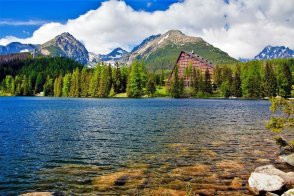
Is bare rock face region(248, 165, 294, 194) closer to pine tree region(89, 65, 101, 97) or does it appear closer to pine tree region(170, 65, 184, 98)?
pine tree region(89, 65, 101, 97)

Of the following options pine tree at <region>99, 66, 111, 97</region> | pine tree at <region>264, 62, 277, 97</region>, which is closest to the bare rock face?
pine tree at <region>264, 62, 277, 97</region>

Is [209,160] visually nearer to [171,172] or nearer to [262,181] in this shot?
[171,172]

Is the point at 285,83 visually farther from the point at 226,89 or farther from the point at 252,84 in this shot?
the point at 226,89

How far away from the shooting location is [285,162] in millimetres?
27641

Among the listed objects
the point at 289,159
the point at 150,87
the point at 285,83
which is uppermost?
the point at 285,83

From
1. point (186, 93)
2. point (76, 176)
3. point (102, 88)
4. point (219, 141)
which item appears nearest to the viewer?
point (76, 176)

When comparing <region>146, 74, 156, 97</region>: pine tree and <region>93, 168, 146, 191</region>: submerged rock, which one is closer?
<region>93, 168, 146, 191</region>: submerged rock

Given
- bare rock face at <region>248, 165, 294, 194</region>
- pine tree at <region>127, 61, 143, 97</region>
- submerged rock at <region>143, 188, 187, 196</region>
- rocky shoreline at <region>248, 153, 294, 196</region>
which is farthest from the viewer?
pine tree at <region>127, 61, 143, 97</region>

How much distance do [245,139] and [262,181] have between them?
21.1 metres

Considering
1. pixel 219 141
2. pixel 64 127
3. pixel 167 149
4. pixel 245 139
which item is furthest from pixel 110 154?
pixel 64 127

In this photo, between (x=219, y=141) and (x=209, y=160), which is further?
(x=219, y=141)

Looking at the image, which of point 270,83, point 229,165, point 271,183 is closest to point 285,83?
point 270,83

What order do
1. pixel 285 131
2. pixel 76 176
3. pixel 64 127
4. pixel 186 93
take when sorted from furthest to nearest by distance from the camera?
pixel 186 93
pixel 64 127
pixel 285 131
pixel 76 176

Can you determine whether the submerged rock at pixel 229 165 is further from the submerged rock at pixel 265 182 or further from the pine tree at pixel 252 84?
the pine tree at pixel 252 84
